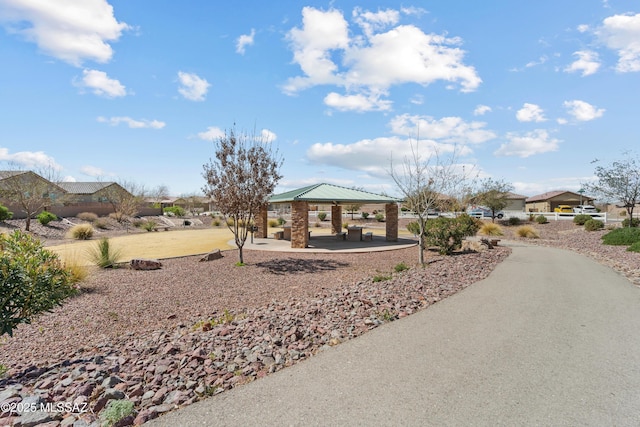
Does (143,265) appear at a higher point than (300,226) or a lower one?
lower

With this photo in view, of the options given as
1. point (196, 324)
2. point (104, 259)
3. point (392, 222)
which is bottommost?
point (196, 324)

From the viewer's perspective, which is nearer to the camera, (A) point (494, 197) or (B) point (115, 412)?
(B) point (115, 412)

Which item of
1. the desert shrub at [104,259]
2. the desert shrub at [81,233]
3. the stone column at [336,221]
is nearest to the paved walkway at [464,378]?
the desert shrub at [104,259]

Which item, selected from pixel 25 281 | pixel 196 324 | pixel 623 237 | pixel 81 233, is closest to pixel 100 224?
pixel 81 233

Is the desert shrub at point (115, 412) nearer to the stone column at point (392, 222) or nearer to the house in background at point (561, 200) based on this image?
the stone column at point (392, 222)

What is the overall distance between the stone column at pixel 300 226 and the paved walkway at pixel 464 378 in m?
9.76

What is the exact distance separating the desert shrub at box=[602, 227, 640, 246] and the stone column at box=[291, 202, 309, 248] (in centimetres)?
1558

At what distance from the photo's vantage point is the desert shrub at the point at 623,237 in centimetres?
1567

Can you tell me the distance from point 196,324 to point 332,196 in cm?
1159

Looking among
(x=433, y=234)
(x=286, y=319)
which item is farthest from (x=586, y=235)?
(x=286, y=319)

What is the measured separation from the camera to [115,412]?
10.3ft

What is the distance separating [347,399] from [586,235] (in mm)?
24485

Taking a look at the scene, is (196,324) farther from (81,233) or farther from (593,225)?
(593,225)

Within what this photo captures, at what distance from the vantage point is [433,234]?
14.1 meters
